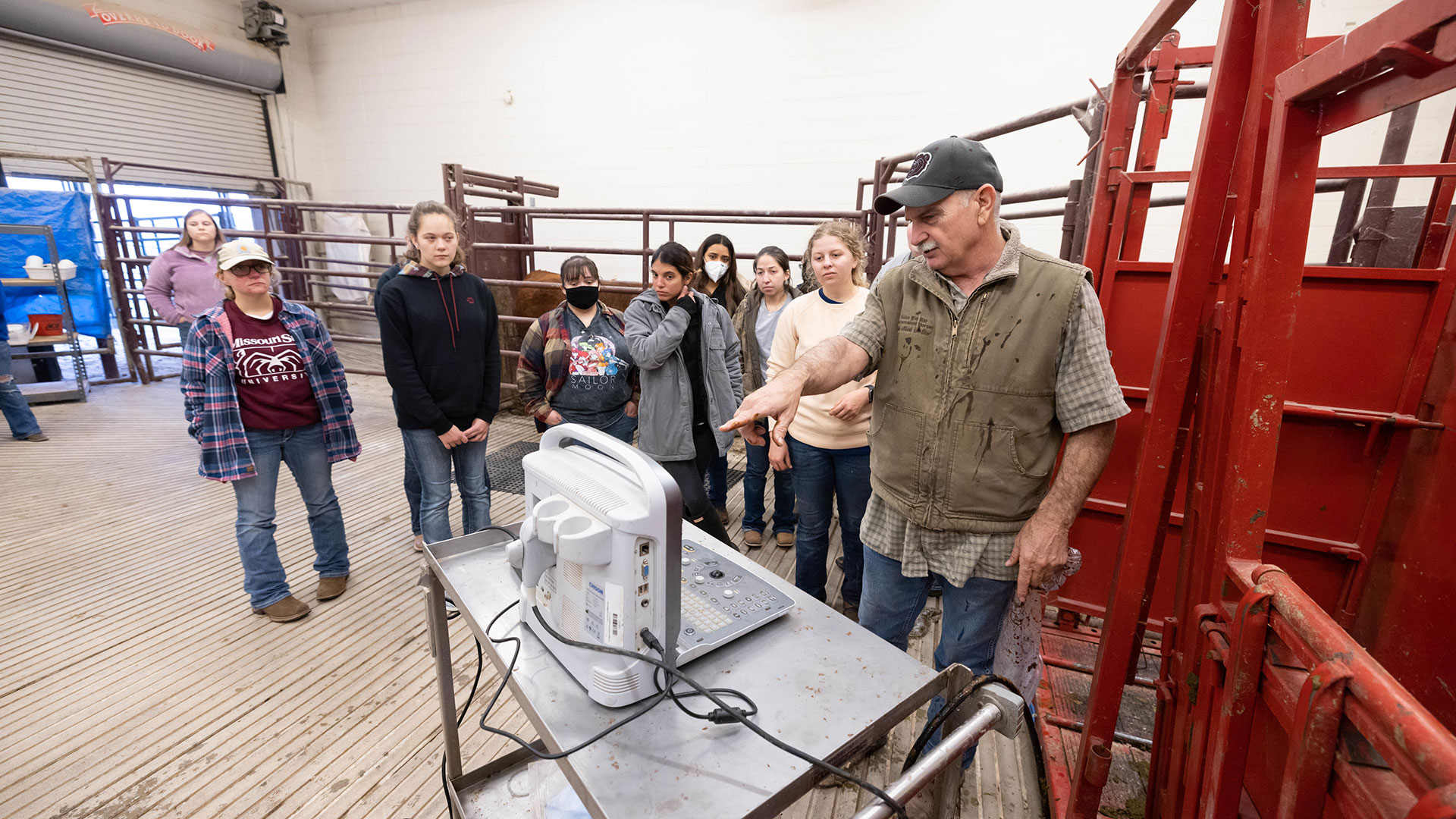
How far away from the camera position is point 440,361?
8.50ft

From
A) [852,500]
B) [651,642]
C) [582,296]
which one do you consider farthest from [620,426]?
[651,642]

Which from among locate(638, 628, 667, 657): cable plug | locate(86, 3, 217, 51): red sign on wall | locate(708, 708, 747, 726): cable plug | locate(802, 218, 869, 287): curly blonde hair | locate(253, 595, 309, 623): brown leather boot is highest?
locate(86, 3, 217, 51): red sign on wall

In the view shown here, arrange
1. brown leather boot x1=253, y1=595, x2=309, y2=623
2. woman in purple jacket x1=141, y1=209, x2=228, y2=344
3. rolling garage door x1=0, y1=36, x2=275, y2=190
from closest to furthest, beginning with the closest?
brown leather boot x1=253, y1=595, x2=309, y2=623, woman in purple jacket x1=141, y1=209, x2=228, y2=344, rolling garage door x1=0, y1=36, x2=275, y2=190

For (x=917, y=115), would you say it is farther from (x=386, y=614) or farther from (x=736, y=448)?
(x=386, y=614)

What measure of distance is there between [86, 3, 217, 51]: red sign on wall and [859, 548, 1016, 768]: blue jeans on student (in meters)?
10.3

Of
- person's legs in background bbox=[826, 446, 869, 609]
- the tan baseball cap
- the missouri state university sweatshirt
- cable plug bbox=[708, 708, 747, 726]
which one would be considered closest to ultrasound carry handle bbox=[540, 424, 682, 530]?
cable plug bbox=[708, 708, 747, 726]

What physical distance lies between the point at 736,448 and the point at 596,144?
4.39 meters

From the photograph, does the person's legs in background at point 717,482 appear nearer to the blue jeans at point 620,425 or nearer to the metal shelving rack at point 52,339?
the blue jeans at point 620,425

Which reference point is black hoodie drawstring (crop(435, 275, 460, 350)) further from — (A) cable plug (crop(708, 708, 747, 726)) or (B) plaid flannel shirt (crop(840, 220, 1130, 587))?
(A) cable plug (crop(708, 708, 747, 726))

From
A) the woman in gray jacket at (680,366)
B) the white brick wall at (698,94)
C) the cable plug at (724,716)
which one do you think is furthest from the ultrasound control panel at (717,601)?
the white brick wall at (698,94)

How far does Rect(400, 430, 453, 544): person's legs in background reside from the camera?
2.65 m

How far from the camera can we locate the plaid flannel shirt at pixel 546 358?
283 cm

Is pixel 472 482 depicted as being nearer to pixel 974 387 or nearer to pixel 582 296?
pixel 582 296

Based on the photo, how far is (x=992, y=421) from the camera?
1.36m
